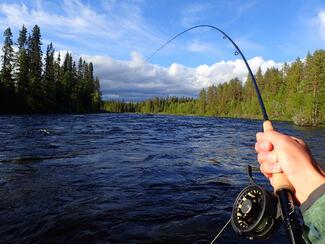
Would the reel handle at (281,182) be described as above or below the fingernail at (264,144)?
below

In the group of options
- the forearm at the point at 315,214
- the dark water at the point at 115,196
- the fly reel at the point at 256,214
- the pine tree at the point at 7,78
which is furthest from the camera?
the pine tree at the point at 7,78

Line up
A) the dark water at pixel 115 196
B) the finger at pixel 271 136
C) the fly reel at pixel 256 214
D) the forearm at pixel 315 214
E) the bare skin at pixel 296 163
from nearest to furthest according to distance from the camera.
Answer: the forearm at pixel 315 214 → the bare skin at pixel 296 163 → the finger at pixel 271 136 → the fly reel at pixel 256 214 → the dark water at pixel 115 196

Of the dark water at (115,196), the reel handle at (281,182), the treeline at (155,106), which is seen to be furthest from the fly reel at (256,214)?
the treeline at (155,106)

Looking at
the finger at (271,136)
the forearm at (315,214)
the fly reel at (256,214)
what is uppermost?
the finger at (271,136)

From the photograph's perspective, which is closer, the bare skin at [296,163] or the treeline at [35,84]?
the bare skin at [296,163]

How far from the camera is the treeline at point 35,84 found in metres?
53.9

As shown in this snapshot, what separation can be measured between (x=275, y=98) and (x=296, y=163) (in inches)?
3884

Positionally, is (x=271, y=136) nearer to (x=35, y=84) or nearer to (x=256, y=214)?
(x=256, y=214)

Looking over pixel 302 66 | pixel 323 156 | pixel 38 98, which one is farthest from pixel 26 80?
pixel 302 66

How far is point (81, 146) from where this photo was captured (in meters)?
16.5

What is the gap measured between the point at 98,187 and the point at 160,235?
3214 mm

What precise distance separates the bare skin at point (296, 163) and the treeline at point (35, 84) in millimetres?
53431

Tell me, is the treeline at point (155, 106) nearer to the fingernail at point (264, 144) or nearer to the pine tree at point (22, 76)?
the pine tree at point (22, 76)

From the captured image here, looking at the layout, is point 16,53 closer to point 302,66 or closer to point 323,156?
point 323,156
